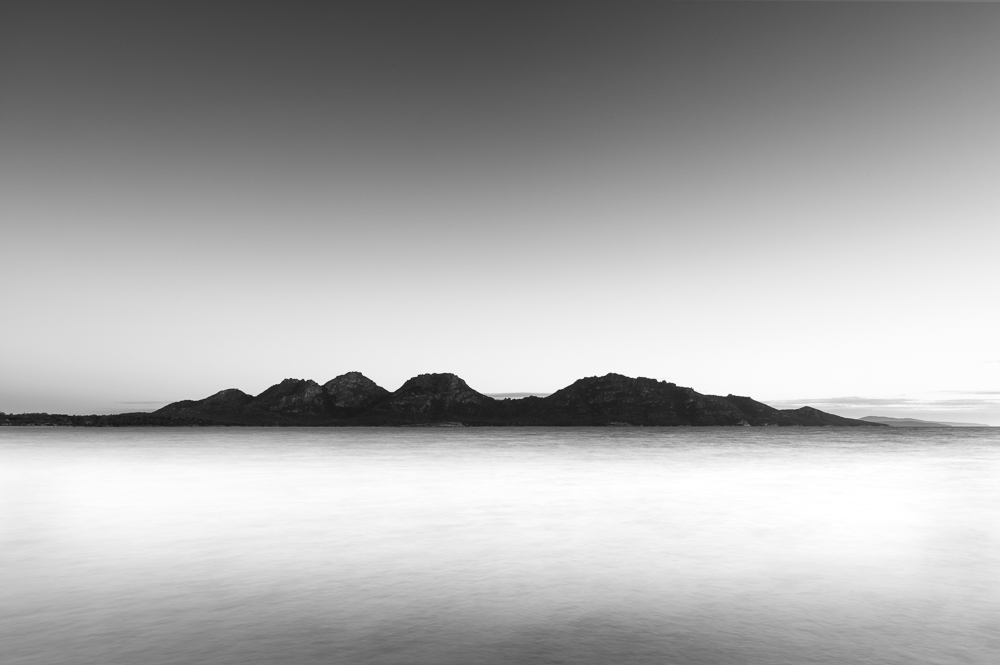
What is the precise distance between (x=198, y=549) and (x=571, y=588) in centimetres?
896

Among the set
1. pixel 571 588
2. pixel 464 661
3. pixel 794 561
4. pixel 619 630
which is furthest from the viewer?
pixel 794 561

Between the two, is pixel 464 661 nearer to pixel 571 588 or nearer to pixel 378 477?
pixel 571 588

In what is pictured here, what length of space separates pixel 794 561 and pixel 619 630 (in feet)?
22.6

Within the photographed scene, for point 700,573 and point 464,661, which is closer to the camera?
point 464,661

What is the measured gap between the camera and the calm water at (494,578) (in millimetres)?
8195

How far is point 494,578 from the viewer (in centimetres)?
1210

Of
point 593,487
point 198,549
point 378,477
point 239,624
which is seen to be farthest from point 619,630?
point 378,477

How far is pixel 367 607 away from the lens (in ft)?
32.8

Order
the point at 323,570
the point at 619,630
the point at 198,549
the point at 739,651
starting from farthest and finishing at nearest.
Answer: the point at 198,549, the point at 323,570, the point at 619,630, the point at 739,651

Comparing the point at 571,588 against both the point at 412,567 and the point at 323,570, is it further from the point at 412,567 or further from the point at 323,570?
the point at 323,570

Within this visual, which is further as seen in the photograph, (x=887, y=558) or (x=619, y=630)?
(x=887, y=558)

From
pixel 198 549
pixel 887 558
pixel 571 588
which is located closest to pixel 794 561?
pixel 887 558

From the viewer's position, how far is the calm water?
820 cm

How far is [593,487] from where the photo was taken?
2970cm
